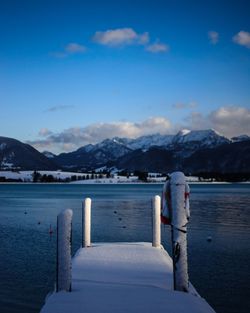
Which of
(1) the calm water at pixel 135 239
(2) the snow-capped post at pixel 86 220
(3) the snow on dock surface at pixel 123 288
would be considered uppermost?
(2) the snow-capped post at pixel 86 220

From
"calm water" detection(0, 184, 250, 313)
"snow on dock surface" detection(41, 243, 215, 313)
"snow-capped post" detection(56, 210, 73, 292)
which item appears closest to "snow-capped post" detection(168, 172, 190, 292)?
"snow on dock surface" detection(41, 243, 215, 313)

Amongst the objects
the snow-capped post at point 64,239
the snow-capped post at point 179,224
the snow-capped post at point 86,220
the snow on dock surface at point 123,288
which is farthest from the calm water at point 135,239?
the snow-capped post at point 64,239

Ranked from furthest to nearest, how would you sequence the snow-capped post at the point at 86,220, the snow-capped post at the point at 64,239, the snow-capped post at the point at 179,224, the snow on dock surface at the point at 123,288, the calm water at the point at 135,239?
1. the snow-capped post at the point at 86,220
2. the calm water at the point at 135,239
3. the snow-capped post at the point at 179,224
4. the snow-capped post at the point at 64,239
5. the snow on dock surface at the point at 123,288

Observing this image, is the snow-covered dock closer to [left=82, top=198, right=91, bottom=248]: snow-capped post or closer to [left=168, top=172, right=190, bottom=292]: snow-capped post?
[left=168, top=172, right=190, bottom=292]: snow-capped post

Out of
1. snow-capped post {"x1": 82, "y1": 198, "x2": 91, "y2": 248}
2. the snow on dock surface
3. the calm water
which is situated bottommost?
the calm water

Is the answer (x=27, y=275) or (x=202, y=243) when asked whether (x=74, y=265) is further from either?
(x=202, y=243)

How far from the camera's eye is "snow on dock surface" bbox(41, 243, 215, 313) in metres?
7.83

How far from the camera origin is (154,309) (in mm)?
7738

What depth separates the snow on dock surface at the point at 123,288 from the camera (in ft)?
25.7

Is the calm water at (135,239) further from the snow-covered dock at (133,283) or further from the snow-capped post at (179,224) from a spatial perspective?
the snow-capped post at (179,224)

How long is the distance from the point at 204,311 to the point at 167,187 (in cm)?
263

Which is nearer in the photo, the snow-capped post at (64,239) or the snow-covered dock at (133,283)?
the snow-covered dock at (133,283)

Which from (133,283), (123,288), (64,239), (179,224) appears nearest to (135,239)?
(133,283)

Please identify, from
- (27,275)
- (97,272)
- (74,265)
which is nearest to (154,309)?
(97,272)
